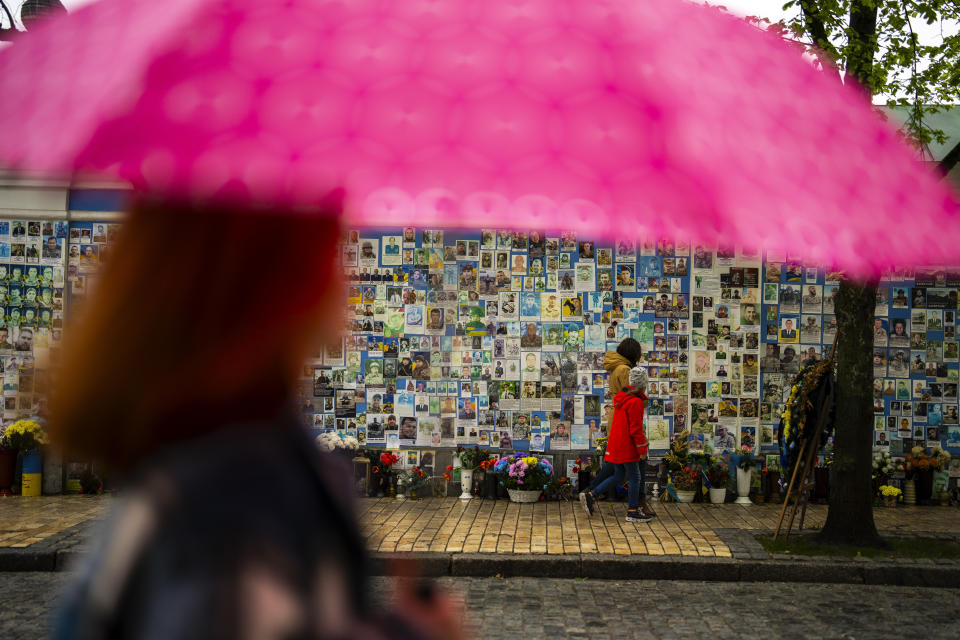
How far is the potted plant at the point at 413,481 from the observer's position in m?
12.4

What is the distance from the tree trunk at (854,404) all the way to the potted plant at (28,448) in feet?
32.1

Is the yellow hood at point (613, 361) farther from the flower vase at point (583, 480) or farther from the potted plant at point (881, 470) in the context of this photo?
the potted plant at point (881, 470)

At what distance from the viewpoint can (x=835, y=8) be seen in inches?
356

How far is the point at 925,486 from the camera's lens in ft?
40.7

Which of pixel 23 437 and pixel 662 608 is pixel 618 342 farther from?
pixel 23 437

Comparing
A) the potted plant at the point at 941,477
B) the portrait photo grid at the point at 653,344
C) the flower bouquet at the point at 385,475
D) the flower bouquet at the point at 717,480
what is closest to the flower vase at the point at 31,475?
the portrait photo grid at the point at 653,344

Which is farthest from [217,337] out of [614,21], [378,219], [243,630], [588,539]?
[588,539]

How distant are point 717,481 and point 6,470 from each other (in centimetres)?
941

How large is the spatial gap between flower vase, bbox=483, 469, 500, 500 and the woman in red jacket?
1687 millimetres

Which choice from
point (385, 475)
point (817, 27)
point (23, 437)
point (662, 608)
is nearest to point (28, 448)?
point (23, 437)

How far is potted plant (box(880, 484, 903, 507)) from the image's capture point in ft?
39.7

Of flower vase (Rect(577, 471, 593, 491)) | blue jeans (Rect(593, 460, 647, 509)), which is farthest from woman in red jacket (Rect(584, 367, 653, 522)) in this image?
flower vase (Rect(577, 471, 593, 491))

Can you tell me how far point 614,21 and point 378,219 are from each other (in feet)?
1.90

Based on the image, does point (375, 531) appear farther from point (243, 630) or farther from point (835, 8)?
point (243, 630)
